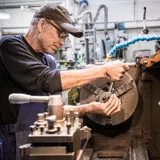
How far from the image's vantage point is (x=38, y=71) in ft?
2.94

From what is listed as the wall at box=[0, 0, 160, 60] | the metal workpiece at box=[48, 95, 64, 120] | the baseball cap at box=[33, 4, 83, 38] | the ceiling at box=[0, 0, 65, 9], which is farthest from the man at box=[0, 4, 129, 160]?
the ceiling at box=[0, 0, 65, 9]

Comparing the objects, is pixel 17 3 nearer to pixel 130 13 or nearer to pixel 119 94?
pixel 130 13

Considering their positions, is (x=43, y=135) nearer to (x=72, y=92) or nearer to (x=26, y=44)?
(x=26, y=44)

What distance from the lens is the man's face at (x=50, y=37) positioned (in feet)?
3.43

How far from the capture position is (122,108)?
1.39 meters

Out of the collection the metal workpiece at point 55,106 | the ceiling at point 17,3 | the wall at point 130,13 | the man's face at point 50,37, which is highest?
the ceiling at point 17,3

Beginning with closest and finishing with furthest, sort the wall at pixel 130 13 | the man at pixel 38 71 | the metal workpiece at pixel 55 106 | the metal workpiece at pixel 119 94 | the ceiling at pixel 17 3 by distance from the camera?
the metal workpiece at pixel 55 106, the man at pixel 38 71, the metal workpiece at pixel 119 94, the wall at pixel 130 13, the ceiling at pixel 17 3

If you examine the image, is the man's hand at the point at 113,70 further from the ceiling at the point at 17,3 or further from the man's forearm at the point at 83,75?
the ceiling at the point at 17,3

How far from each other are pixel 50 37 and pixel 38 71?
0.71 ft

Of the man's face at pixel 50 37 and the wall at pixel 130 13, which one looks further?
the wall at pixel 130 13

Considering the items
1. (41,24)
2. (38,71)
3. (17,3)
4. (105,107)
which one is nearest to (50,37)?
(41,24)

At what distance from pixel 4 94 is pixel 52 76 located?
247 millimetres

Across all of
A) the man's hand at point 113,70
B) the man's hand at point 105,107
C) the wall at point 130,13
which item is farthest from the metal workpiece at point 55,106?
the wall at point 130,13

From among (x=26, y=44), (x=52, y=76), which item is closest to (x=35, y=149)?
(x=52, y=76)
